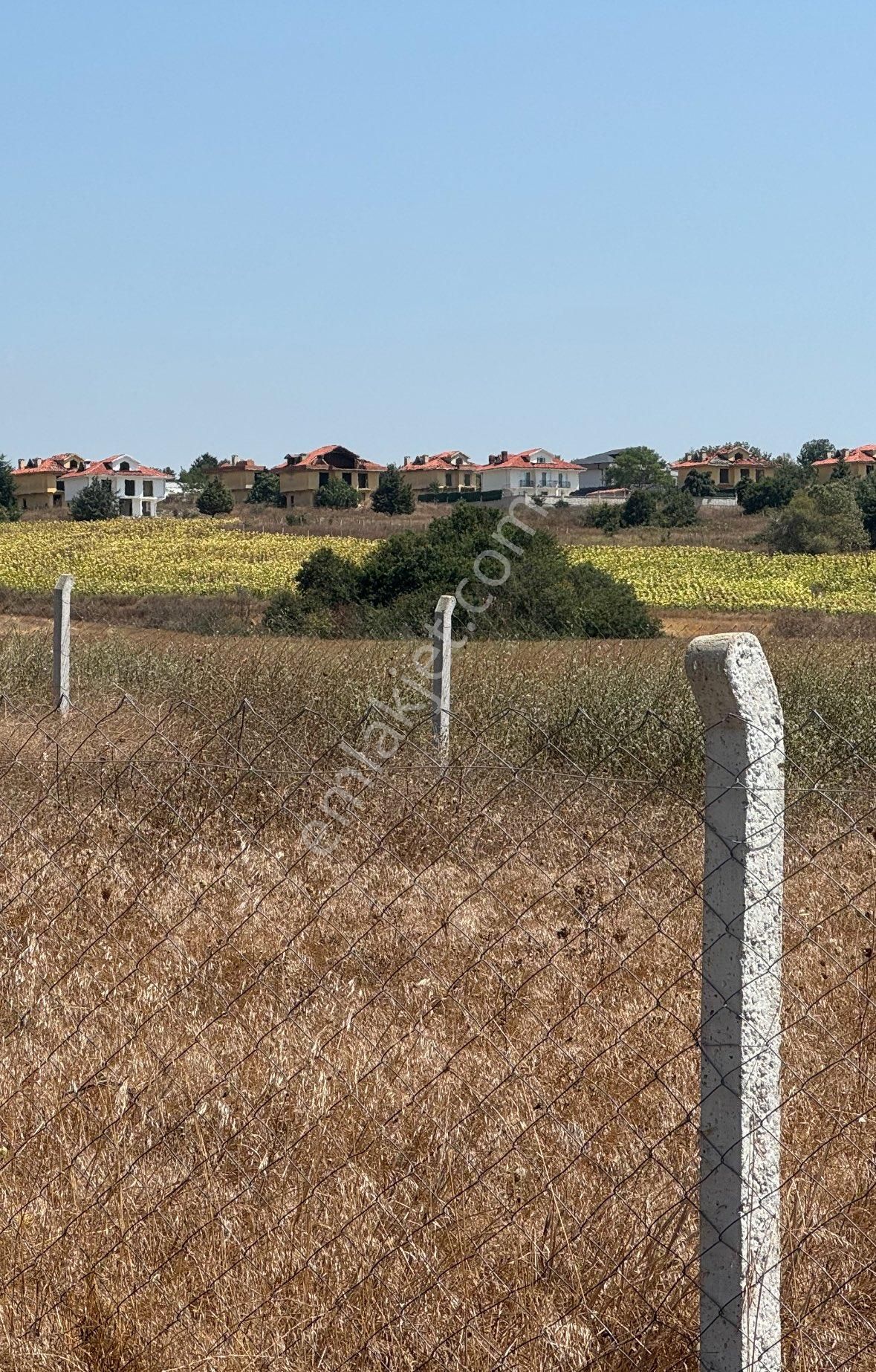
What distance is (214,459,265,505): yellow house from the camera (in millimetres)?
100625

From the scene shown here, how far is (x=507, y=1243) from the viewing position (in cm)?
275

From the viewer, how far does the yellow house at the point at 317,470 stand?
93.9 m

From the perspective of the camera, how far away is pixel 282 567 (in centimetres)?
4344

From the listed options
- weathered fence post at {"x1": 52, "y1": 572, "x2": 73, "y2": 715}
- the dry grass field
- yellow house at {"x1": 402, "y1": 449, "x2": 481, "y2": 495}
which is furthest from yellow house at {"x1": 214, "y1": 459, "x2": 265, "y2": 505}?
the dry grass field

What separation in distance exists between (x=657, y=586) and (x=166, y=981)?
122ft

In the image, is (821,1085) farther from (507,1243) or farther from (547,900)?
(547,900)

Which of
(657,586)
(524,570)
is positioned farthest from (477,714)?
(657,586)

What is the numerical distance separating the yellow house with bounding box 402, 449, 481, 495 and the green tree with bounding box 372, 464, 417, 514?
23346 mm

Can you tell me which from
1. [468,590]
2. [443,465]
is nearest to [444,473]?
[443,465]

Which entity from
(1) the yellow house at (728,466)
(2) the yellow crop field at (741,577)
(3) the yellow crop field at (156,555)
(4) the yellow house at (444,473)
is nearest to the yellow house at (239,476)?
(4) the yellow house at (444,473)

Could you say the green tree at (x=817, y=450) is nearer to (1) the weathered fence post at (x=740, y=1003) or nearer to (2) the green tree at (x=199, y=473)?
(2) the green tree at (x=199, y=473)

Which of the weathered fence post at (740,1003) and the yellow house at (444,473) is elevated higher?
the yellow house at (444,473)

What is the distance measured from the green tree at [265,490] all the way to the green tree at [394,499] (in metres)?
19.4

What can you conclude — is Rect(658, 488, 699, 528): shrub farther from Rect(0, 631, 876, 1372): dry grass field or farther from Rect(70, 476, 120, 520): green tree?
Rect(0, 631, 876, 1372): dry grass field
